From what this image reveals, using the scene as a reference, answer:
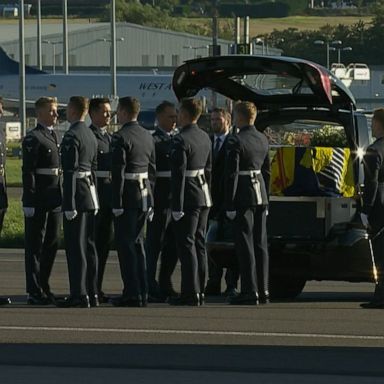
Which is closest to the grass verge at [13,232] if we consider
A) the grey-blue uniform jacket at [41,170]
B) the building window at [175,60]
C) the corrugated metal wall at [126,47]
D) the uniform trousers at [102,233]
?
the uniform trousers at [102,233]

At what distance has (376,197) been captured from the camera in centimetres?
1495

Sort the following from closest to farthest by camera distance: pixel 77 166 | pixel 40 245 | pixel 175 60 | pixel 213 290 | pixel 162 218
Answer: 1. pixel 77 166
2. pixel 40 245
3. pixel 162 218
4. pixel 213 290
5. pixel 175 60

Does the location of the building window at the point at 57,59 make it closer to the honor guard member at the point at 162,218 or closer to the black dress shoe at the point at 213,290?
the black dress shoe at the point at 213,290

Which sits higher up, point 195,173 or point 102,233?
point 195,173

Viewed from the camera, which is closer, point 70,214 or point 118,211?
point 70,214

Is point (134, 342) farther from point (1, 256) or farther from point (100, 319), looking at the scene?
point (1, 256)

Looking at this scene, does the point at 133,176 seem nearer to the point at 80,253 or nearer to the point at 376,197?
the point at 80,253

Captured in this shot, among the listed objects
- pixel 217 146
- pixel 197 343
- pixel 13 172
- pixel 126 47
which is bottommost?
pixel 13 172

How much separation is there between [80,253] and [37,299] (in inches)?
22.4

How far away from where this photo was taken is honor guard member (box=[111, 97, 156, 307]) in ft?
48.7

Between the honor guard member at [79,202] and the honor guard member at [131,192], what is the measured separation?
0.22 meters

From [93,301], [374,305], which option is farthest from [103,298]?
[374,305]

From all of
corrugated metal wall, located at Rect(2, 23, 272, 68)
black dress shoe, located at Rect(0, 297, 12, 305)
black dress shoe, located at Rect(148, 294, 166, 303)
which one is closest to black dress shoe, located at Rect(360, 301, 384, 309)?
black dress shoe, located at Rect(148, 294, 166, 303)

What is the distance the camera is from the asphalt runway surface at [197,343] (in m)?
10.7
